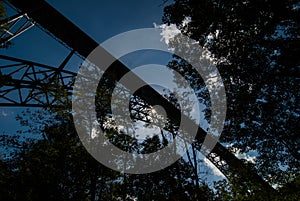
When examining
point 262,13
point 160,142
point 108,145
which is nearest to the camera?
point 262,13

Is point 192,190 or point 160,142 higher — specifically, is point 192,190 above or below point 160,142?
below

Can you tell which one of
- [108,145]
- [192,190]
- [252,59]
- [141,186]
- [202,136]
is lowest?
[192,190]

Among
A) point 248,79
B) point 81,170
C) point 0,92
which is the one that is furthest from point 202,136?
point 0,92

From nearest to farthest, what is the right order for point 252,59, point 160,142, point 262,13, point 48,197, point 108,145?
point 262,13, point 252,59, point 48,197, point 108,145, point 160,142

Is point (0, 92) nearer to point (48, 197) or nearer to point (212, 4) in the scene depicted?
point (48, 197)

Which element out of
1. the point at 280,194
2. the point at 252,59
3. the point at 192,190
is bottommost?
the point at 280,194

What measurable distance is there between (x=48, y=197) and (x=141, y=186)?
18.9 feet

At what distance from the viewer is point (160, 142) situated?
13461 mm

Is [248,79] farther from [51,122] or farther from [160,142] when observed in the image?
[51,122]

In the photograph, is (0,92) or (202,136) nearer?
(0,92)

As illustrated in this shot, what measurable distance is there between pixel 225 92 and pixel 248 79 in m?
1.16

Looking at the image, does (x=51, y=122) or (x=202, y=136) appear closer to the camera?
(x=51, y=122)

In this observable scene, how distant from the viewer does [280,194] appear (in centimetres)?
1002

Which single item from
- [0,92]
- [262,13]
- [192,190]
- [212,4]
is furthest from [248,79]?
[0,92]
